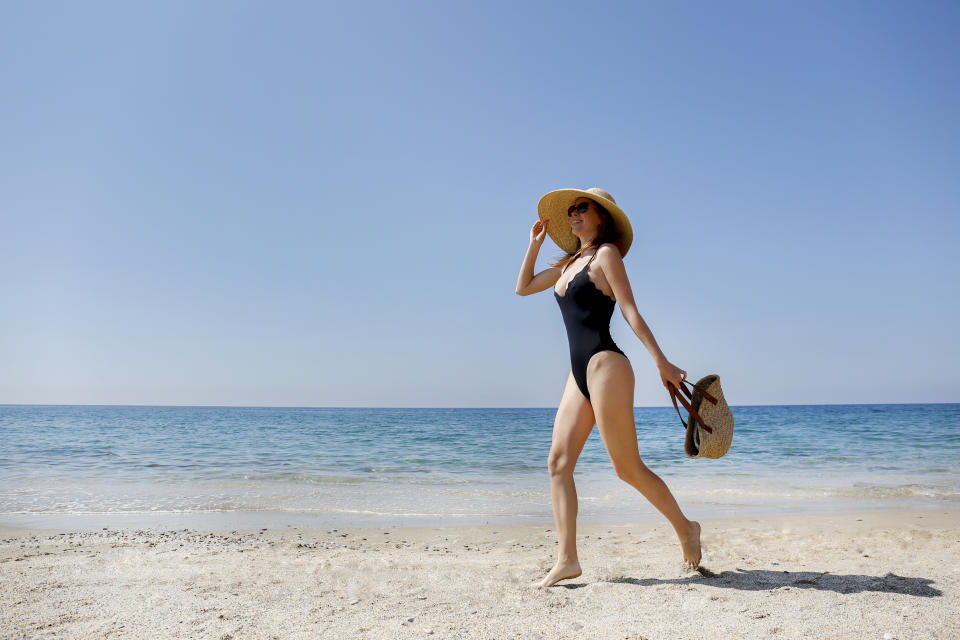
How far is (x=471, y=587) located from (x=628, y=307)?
1.63m

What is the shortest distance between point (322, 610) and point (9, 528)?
14.0 feet

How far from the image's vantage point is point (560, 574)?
3127mm

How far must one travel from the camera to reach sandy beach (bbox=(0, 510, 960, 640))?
2455 mm

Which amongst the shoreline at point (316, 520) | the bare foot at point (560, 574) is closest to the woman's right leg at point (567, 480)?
the bare foot at point (560, 574)

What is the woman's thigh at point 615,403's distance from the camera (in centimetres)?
296

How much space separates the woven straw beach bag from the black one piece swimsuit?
40cm

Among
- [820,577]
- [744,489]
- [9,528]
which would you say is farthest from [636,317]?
[744,489]

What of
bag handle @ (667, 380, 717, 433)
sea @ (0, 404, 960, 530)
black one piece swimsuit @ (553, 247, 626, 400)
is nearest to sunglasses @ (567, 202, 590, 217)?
black one piece swimsuit @ (553, 247, 626, 400)

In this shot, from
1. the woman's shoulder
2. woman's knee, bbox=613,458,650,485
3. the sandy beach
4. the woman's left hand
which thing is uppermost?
the woman's shoulder

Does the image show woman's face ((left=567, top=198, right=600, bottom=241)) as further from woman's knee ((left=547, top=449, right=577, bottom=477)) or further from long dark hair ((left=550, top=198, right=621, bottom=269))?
woman's knee ((left=547, top=449, right=577, bottom=477))

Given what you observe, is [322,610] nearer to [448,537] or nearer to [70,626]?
[70,626]

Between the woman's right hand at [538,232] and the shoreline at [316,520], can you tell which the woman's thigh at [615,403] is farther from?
the shoreline at [316,520]

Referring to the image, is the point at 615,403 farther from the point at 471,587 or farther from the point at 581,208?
the point at 471,587

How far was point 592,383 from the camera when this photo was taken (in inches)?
119
